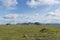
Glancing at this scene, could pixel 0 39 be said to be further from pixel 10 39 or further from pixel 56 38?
pixel 56 38

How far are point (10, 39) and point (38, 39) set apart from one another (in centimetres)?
651

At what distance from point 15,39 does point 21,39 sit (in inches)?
55.3

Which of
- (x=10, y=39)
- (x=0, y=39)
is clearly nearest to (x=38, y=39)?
(x=10, y=39)

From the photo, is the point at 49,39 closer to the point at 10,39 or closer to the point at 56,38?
the point at 56,38

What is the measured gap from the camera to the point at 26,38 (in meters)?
39.3

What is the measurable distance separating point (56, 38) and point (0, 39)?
13269mm

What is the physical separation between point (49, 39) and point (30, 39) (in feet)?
14.4

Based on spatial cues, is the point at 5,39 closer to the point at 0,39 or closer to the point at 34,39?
the point at 0,39

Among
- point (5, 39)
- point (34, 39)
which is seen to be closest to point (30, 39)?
point (34, 39)

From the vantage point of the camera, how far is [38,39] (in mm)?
37719

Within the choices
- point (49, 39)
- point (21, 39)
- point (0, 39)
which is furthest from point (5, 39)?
point (49, 39)

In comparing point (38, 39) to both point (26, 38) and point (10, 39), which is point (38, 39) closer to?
point (26, 38)

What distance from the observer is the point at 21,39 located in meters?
38.9

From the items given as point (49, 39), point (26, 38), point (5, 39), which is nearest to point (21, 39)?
point (26, 38)
